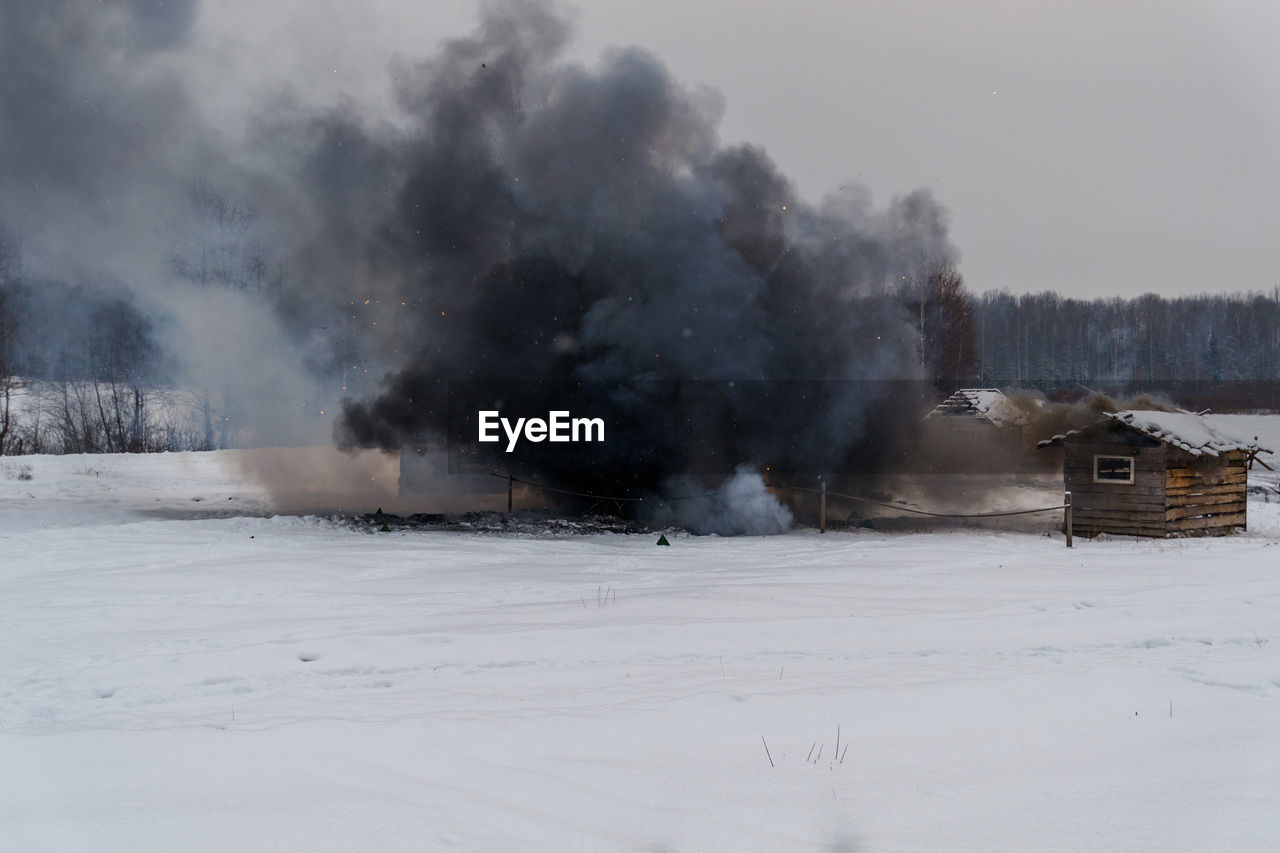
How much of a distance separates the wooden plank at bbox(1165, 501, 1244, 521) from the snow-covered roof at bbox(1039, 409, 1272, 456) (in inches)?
45.5

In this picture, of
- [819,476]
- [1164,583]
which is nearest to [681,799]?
[1164,583]

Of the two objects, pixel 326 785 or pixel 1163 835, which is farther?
pixel 326 785

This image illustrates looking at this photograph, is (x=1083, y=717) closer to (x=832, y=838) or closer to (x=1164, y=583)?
(x=832, y=838)

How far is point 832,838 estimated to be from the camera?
388cm

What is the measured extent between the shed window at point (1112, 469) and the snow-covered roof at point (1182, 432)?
2.19ft

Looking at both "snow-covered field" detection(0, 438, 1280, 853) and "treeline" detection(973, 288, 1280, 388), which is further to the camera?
"treeline" detection(973, 288, 1280, 388)

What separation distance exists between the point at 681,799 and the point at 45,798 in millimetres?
3169

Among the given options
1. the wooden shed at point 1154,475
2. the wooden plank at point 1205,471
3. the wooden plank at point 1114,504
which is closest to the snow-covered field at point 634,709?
the wooden plank at point 1114,504

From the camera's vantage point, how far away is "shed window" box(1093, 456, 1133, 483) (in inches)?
649

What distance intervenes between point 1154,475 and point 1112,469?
2.47 feet

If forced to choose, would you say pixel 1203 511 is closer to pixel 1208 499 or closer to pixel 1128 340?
pixel 1208 499

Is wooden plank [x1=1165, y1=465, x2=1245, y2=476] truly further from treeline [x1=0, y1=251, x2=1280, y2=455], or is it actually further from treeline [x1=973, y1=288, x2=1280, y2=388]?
treeline [x1=973, y1=288, x2=1280, y2=388]

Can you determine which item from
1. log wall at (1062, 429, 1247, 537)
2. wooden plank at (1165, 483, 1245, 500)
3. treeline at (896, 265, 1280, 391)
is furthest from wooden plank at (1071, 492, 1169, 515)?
treeline at (896, 265, 1280, 391)

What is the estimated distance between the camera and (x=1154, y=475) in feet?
53.0
